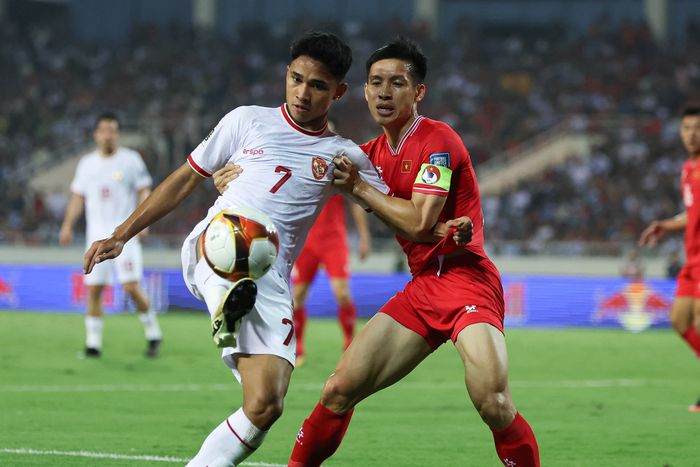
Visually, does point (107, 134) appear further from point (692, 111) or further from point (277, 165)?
point (277, 165)

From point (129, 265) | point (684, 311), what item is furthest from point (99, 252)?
point (129, 265)

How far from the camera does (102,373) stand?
11492 millimetres

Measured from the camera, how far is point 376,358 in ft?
18.8

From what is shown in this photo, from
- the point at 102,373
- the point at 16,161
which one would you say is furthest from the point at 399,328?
the point at 16,161

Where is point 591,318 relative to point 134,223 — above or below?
below

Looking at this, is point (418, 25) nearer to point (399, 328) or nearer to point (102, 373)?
point (102, 373)

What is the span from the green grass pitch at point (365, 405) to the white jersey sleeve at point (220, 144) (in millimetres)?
1960

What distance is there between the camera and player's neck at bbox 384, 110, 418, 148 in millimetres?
5969

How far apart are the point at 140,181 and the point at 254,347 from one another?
822 centimetres

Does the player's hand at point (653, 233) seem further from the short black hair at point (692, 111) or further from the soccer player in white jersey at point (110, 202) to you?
the soccer player in white jersey at point (110, 202)

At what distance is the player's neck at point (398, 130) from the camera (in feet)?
19.6

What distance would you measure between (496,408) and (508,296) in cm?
Answer: 1375

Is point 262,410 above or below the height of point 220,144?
below

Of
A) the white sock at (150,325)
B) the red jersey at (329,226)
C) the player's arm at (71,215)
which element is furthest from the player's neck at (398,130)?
the player's arm at (71,215)
